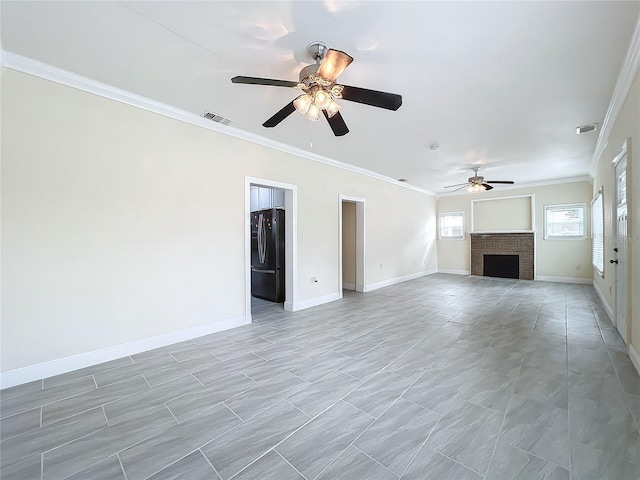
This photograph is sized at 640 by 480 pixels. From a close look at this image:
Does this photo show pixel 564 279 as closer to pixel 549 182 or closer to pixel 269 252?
pixel 549 182

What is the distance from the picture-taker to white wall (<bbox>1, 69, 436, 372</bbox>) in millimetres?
2309

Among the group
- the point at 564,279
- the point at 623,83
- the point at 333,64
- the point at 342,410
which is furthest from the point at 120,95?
the point at 564,279

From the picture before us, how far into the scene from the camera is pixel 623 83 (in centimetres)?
260

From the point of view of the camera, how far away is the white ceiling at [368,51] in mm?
1801

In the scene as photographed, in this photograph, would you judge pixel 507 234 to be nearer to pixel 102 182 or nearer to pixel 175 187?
pixel 175 187

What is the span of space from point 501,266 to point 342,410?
316 inches

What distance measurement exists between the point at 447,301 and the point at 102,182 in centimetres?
563

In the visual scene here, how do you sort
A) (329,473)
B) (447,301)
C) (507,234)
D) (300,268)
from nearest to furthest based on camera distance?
(329,473)
(300,268)
(447,301)
(507,234)

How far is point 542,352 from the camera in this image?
9.45 ft

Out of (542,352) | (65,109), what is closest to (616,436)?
(542,352)

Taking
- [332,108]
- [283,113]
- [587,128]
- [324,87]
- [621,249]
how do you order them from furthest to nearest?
Result: [587,128]
[621,249]
[283,113]
[332,108]
[324,87]

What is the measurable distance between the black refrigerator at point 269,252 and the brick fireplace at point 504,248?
21.3 feet

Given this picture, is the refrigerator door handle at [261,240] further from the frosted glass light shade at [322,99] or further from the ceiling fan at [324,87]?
the frosted glass light shade at [322,99]

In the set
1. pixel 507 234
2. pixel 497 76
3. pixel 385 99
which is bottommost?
pixel 507 234
